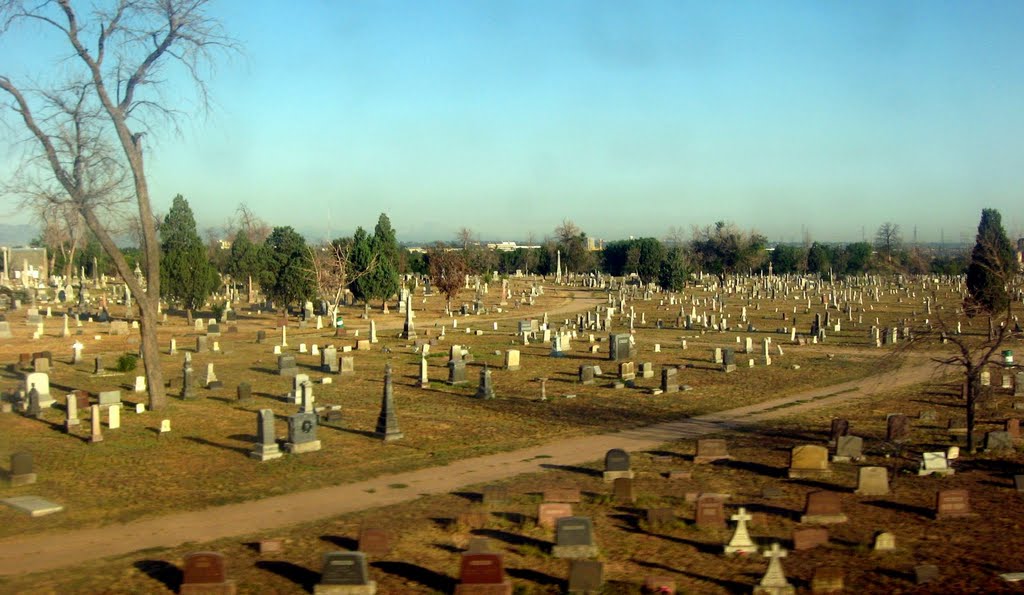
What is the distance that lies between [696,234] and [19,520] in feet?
345

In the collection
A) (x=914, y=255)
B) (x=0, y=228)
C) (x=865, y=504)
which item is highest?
(x=0, y=228)

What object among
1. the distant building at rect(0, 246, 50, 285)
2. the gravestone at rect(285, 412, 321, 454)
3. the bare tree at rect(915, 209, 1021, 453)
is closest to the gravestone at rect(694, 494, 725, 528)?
the bare tree at rect(915, 209, 1021, 453)

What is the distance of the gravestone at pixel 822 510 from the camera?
41.4 ft

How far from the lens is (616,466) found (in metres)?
15.2

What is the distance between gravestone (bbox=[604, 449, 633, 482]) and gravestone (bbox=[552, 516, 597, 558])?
4.07 m

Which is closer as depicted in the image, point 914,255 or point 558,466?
point 558,466

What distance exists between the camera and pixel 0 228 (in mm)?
100875

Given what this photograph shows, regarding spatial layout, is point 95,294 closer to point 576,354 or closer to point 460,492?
point 576,354

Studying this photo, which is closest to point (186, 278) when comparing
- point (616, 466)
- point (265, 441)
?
point (265, 441)

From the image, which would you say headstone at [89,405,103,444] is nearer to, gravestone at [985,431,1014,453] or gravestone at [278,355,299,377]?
gravestone at [278,355,299,377]

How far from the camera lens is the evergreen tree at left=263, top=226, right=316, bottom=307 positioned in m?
50.7

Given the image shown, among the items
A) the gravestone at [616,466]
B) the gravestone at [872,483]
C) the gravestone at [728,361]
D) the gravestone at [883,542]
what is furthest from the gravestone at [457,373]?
the gravestone at [883,542]

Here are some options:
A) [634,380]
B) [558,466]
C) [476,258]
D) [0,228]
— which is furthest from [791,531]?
[0,228]

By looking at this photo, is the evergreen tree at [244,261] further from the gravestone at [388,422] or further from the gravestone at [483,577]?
the gravestone at [483,577]
